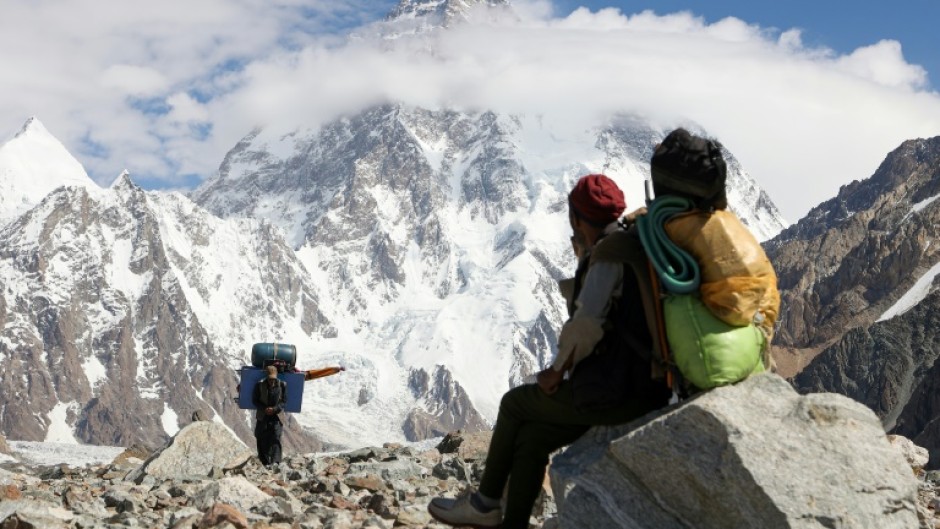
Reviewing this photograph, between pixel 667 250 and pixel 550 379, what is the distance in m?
1.12

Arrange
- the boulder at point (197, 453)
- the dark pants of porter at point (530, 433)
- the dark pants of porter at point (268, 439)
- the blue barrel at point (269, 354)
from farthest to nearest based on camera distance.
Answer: the blue barrel at point (269, 354)
the dark pants of porter at point (268, 439)
the boulder at point (197, 453)
the dark pants of porter at point (530, 433)

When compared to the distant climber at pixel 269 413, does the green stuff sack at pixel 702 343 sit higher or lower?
higher

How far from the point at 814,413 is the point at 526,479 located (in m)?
1.92

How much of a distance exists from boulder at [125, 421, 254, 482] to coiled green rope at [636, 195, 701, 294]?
12624 millimetres

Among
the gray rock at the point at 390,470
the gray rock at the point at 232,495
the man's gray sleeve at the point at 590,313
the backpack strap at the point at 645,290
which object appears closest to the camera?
the man's gray sleeve at the point at 590,313

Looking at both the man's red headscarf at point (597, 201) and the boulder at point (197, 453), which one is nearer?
the man's red headscarf at point (597, 201)

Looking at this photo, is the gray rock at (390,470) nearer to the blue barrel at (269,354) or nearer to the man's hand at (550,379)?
the blue barrel at (269,354)

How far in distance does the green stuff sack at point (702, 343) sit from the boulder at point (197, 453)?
12712 millimetres

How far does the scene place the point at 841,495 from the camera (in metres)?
6.78

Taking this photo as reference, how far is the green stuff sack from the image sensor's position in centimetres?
711

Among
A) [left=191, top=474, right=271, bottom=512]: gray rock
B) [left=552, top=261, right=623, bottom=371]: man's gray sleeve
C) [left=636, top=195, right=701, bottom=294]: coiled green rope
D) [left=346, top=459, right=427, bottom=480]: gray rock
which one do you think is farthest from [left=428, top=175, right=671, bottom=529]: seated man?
[left=346, top=459, right=427, bottom=480]: gray rock

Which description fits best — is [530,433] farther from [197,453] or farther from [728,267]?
[197,453]

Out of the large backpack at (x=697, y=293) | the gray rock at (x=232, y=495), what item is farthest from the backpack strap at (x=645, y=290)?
the gray rock at (x=232, y=495)

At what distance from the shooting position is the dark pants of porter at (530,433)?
744cm
